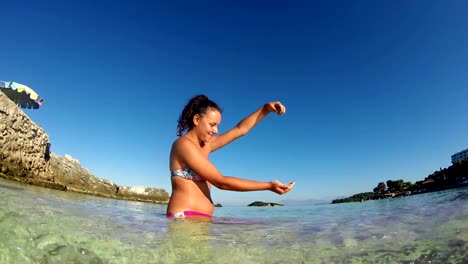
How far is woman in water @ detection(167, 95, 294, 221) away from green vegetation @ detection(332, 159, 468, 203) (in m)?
40.6

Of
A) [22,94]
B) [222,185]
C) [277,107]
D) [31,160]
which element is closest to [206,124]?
[222,185]

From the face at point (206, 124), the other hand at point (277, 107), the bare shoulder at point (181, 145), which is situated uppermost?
the other hand at point (277, 107)

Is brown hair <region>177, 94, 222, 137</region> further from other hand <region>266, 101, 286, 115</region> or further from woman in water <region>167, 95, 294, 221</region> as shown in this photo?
other hand <region>266, 101, 286, 115</region>

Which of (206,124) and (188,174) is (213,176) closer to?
(188,174)

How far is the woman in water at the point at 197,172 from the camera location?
4055mm

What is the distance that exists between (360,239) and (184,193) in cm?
279

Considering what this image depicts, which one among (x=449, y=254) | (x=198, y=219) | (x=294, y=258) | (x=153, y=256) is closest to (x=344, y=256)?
(x=294, y=258)

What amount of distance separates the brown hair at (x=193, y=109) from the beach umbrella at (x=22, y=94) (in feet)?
120

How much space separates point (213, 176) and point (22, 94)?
3959 cm

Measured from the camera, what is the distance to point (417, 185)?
2180 inches

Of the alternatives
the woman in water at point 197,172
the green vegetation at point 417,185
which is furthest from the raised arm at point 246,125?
the green vegetation at point 417,185

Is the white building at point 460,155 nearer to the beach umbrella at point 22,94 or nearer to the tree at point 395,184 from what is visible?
the tree at point 395,184

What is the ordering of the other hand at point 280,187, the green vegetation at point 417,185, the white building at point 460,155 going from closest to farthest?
the other hand at point 280,187, the green vegetation at point 417,185, the white building at point 460,155

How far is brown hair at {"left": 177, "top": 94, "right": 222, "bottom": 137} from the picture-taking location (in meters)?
5.16
